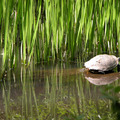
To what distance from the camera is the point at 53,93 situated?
74.0 inches

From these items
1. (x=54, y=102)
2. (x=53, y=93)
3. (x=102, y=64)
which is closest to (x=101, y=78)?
(x=102, y=64)

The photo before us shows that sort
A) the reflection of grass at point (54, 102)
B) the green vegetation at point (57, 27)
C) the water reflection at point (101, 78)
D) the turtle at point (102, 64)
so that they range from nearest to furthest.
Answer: the reflection of grass at point (54, 102)
the water reflection at point (101, 78)
the turtle at point (102, 64)
the green vegetation at point (57, 27)

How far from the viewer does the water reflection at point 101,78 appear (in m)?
2.26

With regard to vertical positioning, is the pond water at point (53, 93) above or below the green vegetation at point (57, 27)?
below

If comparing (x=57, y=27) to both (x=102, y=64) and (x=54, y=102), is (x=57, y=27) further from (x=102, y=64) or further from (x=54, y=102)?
(x=54, y=102)

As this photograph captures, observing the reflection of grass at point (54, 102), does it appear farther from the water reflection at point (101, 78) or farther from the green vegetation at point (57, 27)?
the green vegetation at point (57, 27)

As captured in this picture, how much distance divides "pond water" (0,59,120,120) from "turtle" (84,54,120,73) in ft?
0.28

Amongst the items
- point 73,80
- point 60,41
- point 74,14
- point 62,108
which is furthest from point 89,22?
point 62,108

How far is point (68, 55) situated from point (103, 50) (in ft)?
2.16

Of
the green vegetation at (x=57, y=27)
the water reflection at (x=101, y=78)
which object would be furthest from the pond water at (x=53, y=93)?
the green vegetation at (x=57, y=27)

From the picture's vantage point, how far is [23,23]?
2771 mm

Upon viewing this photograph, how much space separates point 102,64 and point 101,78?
36 cm

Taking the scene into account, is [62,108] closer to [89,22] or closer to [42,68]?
[42,68]

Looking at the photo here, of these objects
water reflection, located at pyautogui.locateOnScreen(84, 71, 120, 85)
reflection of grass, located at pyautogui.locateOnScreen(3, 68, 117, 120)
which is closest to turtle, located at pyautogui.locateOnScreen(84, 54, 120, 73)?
water reflection, located at pyautogui.locateOnScreen(84, 71, 120, 85)
